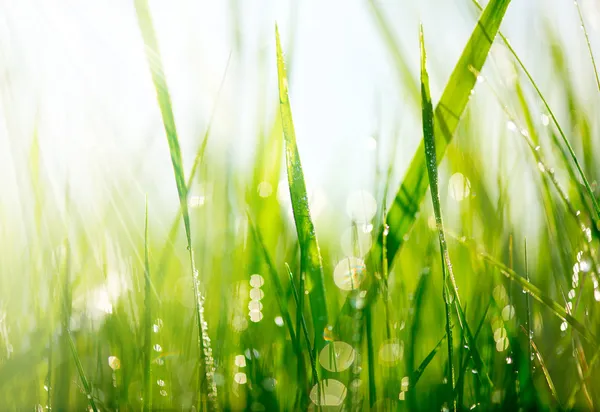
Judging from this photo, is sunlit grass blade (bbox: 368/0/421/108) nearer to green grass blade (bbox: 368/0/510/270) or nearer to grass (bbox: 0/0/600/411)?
grass (bbox: 0/0/600/411)

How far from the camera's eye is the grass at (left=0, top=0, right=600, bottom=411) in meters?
0.44

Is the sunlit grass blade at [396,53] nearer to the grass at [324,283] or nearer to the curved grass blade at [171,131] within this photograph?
the grass at [324,283]

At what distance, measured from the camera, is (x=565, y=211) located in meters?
0.61

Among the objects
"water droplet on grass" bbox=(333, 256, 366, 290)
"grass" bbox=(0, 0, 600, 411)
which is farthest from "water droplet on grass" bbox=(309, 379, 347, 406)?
"water droplet on grass" bbox=(333, 256, 366, 290)

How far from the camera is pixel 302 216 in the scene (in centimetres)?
43

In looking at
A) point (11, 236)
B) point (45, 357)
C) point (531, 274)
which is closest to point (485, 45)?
point (531, 274)

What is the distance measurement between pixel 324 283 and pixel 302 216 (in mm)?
75

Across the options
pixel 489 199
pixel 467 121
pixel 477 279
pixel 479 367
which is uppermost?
pixel 467 121

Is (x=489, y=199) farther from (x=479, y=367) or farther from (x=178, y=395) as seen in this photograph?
(x=178, y=395)

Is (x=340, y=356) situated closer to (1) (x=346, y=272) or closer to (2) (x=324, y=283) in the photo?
(2) (x=324, y=283)

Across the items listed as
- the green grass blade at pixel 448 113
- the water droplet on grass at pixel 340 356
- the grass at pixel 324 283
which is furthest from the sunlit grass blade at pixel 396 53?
the water droplet on grass at pixel 340 356

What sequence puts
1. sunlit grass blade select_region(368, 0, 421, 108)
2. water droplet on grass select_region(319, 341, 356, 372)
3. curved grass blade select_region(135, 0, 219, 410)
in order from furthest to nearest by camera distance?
sunlit grass blade select_region(368, 0, 421, 108)
water droplet on grass select_region(319, 341, 356, 372)
curved grass blade select_region(135, 0, 219, 410)

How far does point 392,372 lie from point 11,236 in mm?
550

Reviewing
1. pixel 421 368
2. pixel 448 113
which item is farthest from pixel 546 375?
pixel 448 113
